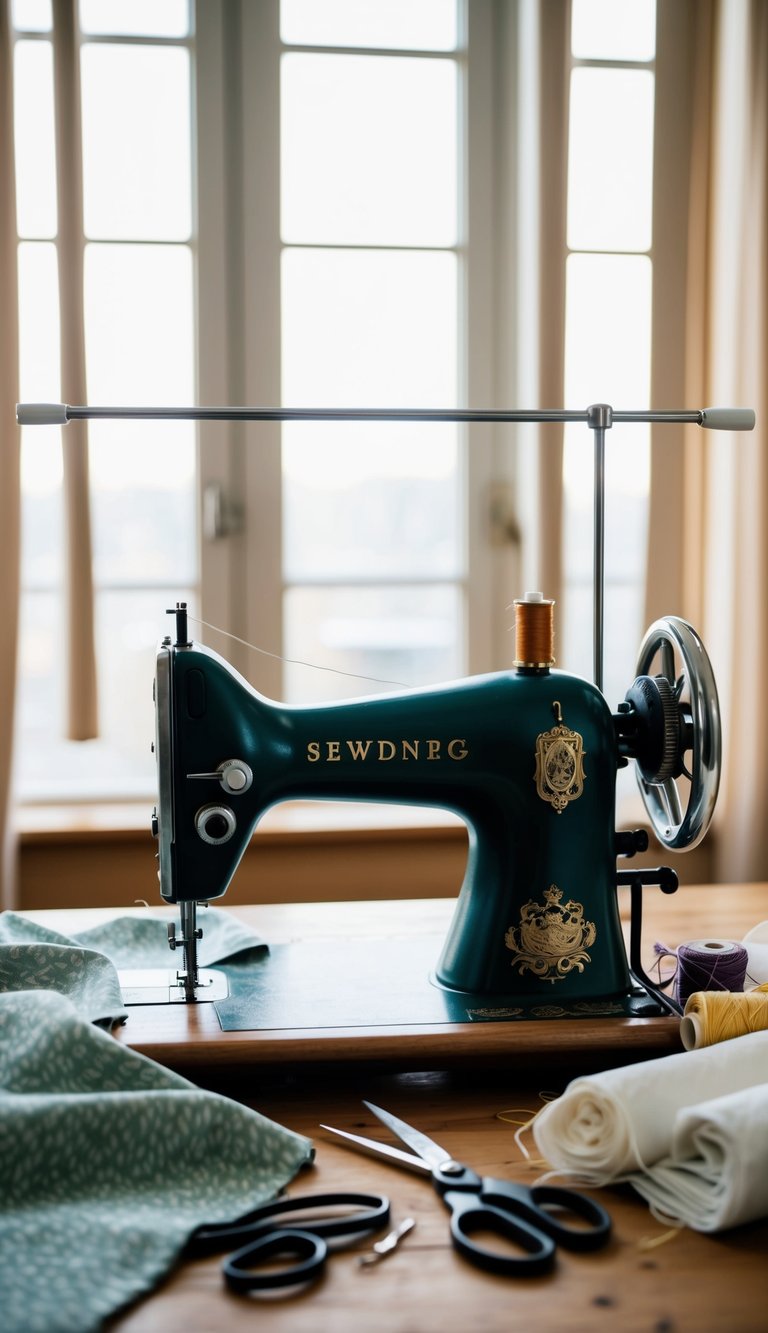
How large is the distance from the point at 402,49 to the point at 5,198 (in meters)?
0.86

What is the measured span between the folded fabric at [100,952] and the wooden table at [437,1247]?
6 cm

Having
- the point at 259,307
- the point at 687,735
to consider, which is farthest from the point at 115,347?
the point at 687,735

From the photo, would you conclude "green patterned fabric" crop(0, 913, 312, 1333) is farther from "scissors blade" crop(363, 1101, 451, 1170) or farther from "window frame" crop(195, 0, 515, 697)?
"window frame" crop(195, 0, 515, 697)

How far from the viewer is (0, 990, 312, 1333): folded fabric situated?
2.70ft

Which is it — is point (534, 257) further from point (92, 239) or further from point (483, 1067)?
point (483, 1067)

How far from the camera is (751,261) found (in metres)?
2.42

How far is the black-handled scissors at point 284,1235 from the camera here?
83cm

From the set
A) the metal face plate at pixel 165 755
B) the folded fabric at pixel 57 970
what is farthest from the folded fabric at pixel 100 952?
the metal face plate at pixel 165 755

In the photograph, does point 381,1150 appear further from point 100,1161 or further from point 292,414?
point 292,414

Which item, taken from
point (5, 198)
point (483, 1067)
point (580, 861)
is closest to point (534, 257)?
point (5, 198)

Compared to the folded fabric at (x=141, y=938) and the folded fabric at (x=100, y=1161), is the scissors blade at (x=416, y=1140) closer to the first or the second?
the folded fabric at (x=100, y=1161)

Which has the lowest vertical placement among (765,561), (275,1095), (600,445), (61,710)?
(275,1095)

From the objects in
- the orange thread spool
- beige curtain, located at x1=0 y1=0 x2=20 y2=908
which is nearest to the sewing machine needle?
the orange thread spool

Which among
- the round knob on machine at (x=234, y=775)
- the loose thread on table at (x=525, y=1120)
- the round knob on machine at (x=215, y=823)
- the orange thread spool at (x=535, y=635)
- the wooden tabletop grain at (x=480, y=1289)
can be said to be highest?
the orange thread spool at (x=535, y=635)
